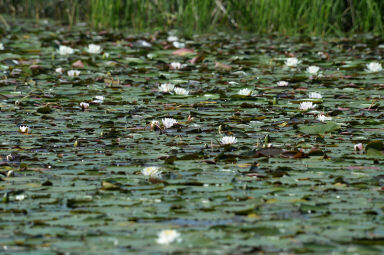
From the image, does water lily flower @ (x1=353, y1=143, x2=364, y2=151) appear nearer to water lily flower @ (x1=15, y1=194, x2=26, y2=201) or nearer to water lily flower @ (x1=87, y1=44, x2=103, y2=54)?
water lily flower @ (x1=15, y1=194, x2=26, y2=201)

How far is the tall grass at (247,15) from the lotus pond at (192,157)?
235 cm

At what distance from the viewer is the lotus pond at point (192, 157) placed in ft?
7.50

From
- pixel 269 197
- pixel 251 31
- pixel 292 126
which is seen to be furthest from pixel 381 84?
pixel 251 31

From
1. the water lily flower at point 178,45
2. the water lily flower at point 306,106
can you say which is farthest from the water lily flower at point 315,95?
the water lily flower at point 178,45

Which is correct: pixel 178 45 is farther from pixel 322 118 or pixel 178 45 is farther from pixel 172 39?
pixel 322 118

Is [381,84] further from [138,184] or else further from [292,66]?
[138,184]

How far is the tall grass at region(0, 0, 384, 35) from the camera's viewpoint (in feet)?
30.2

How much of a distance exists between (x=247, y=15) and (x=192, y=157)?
6.81m

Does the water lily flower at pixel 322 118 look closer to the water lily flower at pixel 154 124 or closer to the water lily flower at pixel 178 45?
the water lily flower at pixel 154 124

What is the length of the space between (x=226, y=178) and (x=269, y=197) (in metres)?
0.30

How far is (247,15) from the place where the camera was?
9898mm

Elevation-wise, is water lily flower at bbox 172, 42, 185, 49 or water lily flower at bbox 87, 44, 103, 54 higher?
water lily flower at bbox 172, 42, 185, 49

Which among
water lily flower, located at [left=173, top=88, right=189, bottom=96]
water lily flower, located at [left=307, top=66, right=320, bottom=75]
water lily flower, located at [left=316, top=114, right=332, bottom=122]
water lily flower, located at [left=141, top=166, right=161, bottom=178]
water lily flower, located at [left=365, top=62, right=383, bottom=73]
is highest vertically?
water lily flower, located at [left=365, top=62, right=383, bottom=73]

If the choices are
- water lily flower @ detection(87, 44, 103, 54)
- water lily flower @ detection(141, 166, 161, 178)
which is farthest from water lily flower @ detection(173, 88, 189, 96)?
water lily flower @ detection(87, 44, 103, 54)
